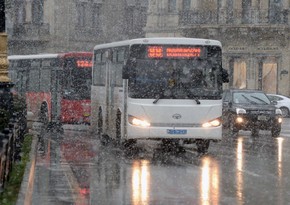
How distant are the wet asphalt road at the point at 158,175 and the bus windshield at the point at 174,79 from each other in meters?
1.52

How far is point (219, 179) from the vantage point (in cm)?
1641

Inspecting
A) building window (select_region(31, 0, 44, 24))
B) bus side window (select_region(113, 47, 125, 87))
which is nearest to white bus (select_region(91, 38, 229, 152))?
bus side window (select_region(113, 47, 125, 87))

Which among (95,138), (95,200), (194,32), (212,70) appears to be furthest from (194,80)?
(194,32)

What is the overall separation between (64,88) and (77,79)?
56cm

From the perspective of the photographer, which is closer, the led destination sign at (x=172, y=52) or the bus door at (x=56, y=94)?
the led destination sign at (x=172, y=52)

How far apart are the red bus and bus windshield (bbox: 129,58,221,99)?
9.73 meters

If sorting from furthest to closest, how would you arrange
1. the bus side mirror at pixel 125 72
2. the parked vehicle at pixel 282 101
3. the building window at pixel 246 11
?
1. the building window at pixel 246 11
2. the parked vehicle at pixel 282 101
3. the bus side mirror at pixel 125 72

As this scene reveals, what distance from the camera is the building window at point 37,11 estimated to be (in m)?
62.8

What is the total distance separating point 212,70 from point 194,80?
57 centimetres

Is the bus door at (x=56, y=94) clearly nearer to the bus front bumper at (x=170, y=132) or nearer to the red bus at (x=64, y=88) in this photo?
the red bus at (x=64, y=88)

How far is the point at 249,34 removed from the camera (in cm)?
5447

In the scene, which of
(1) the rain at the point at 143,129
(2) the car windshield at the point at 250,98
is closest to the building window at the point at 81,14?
(1) the rain at the point at 143,129

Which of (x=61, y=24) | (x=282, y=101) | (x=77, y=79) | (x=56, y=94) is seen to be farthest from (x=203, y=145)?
(x=61, y=24)

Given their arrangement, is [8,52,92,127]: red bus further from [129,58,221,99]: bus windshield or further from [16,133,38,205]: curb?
[16,133,38,205]: curb
